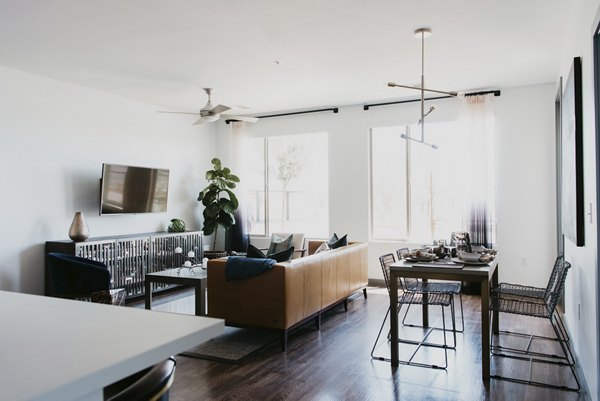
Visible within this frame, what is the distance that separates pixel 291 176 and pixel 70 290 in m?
4.27

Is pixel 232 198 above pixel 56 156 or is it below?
below

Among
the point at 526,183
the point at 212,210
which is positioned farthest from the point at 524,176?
the point at 212,210

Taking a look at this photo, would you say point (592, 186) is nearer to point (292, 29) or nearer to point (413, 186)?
point (292, 29)

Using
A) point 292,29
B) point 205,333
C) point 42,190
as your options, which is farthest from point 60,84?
point 205,333

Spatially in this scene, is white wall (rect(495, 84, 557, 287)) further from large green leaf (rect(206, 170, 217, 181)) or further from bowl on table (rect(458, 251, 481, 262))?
large green leaf (rect(206, 170, 217, 181))

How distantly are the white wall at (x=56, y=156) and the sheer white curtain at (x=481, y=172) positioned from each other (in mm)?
4698

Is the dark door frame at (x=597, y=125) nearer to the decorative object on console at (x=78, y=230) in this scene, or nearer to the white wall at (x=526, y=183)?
the white wall at (x=526, y=183)

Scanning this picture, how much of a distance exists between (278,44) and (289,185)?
3.76m

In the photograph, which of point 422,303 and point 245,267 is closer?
point 422,303

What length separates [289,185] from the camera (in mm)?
8031

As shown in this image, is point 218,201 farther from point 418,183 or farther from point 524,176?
point 524,176

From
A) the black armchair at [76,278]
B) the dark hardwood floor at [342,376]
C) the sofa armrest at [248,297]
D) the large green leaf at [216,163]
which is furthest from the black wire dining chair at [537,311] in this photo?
the large green leaf at [216,163]

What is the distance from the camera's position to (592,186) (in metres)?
2.62

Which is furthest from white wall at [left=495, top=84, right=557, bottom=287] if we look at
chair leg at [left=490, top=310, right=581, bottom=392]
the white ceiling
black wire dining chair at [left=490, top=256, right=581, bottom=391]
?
chair leg at [left=490, top=310, right=581, bottom=392]
